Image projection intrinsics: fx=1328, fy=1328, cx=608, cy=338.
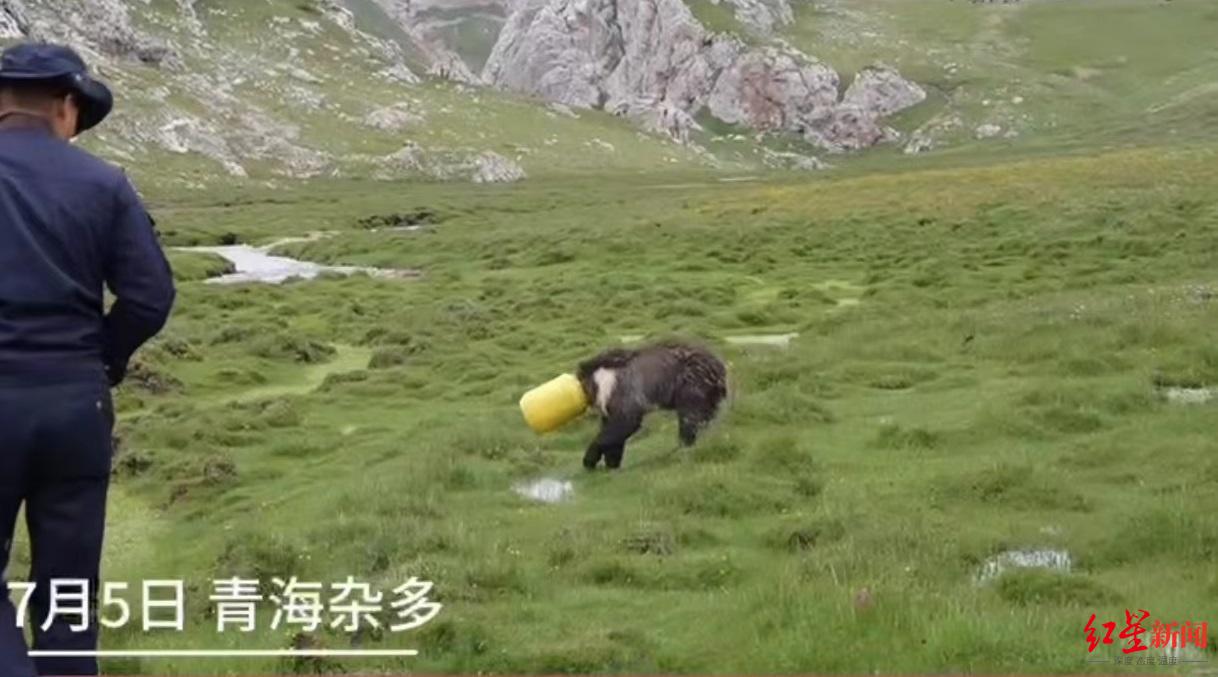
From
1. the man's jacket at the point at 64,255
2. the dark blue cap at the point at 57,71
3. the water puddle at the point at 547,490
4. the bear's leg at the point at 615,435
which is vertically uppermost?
the dark blue cap at the point at 57,71

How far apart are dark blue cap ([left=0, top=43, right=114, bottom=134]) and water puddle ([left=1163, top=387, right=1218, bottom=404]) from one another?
1715 centimetres

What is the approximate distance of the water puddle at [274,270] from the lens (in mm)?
59594

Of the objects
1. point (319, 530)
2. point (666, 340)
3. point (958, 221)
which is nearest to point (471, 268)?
point (958, 221)

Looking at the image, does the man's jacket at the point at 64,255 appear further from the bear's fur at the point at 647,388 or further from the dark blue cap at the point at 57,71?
the bear's fur at the point at 647,388

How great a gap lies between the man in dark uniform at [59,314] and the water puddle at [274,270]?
165 feet

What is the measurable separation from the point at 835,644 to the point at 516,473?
9.05 m

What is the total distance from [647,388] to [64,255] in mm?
11665

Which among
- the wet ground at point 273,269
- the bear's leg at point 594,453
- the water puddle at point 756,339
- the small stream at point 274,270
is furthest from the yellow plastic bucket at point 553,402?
the wet ground at point 273,269

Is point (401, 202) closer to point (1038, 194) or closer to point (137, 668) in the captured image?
point (1038, 194)

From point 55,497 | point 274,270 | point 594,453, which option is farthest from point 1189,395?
point 274,270

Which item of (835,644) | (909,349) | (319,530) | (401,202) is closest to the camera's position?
(835,644)

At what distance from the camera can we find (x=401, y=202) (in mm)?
127750

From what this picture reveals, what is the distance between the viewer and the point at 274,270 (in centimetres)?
6669

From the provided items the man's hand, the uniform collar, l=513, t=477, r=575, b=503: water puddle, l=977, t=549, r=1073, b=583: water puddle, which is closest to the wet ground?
l=513, t=477, r=575, b=503: water puddle
